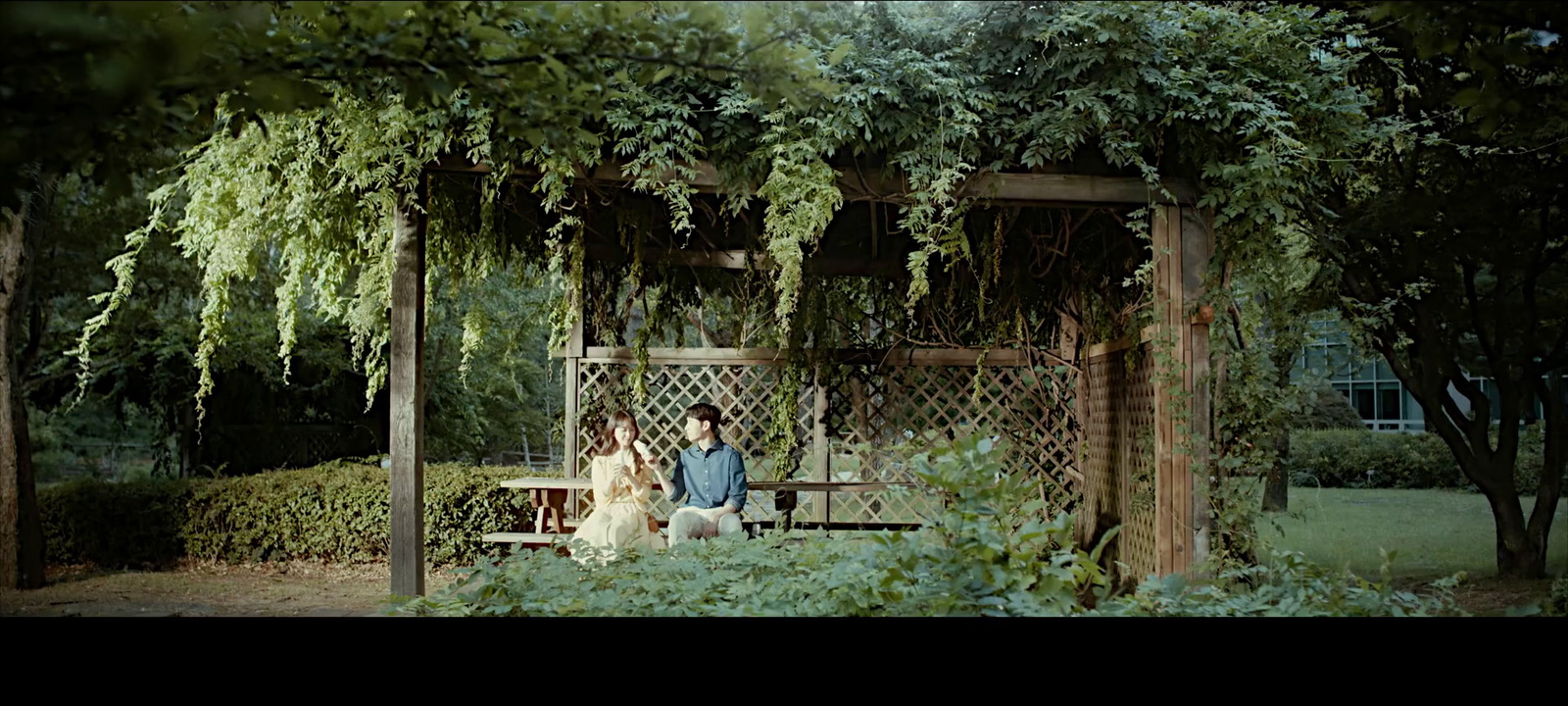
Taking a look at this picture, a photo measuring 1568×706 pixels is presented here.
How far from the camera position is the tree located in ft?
20.1

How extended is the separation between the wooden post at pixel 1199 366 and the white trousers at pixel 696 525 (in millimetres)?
2118

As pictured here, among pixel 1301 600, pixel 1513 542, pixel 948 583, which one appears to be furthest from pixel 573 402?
pixel 1513 542

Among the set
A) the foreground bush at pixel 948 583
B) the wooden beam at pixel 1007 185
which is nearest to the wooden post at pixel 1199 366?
the wooden beam at pixel 1007 185

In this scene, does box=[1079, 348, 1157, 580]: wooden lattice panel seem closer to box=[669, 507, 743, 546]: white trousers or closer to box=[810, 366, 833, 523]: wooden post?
box=[810, 366, 833, 523]: wooden post

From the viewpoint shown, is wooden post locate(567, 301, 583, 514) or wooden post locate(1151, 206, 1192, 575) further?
wooden post locate(567, 301, 583, 514)

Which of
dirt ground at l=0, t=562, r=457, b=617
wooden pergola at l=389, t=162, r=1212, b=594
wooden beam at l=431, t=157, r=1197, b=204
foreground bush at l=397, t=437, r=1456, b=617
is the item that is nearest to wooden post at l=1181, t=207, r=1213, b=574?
wooden pergola at l=389, t=162, r=1212, b=594

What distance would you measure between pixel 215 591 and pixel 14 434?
1517 millimetres

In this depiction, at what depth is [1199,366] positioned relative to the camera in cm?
469

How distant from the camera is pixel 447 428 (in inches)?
474

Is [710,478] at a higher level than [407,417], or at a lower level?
lower

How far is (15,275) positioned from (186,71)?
6036mm

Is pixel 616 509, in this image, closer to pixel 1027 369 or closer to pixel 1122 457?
pixel 1122 457
